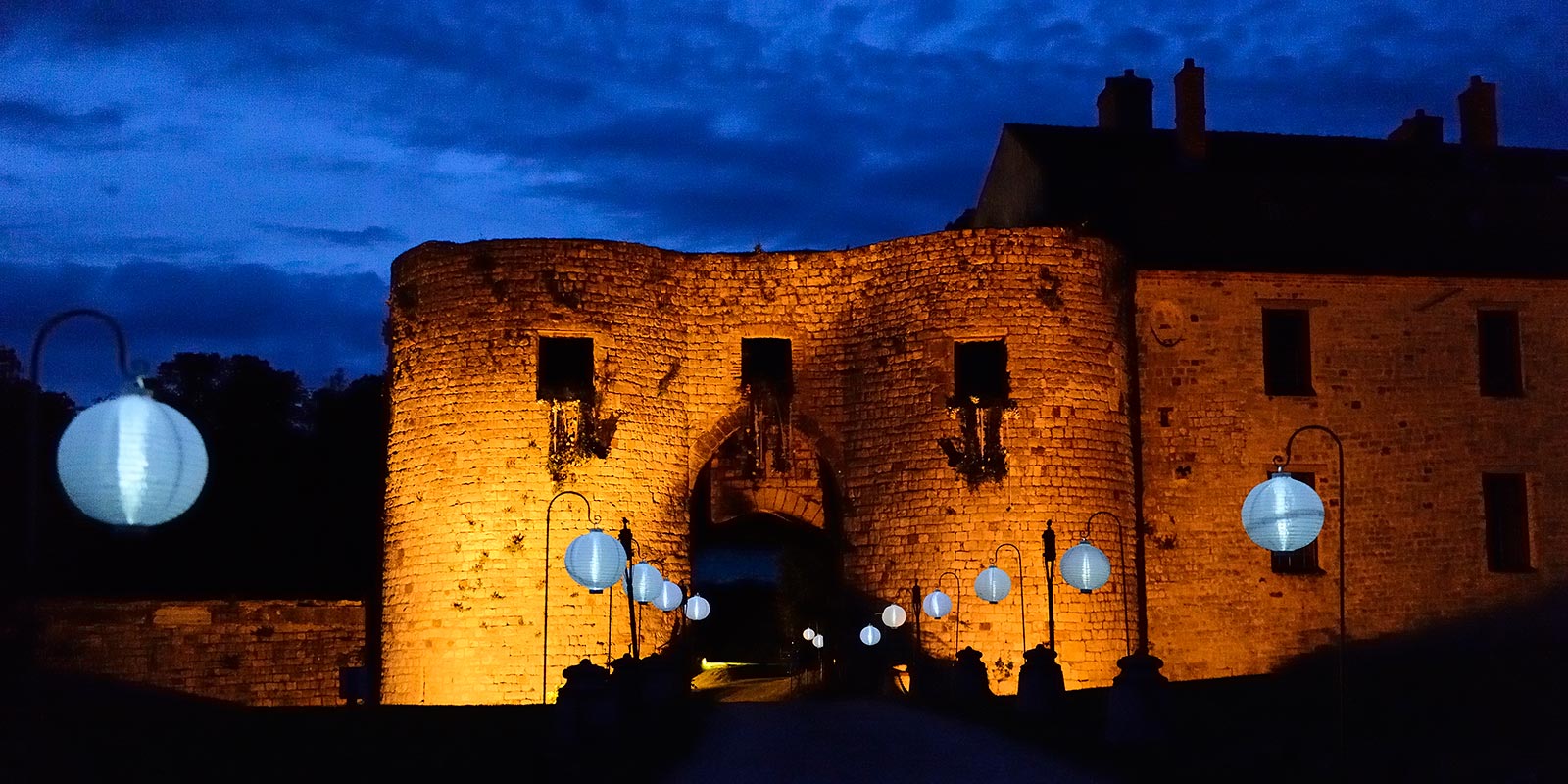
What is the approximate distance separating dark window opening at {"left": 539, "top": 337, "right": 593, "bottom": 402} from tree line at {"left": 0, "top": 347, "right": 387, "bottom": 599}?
3261 millimetres

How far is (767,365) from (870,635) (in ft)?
14.8

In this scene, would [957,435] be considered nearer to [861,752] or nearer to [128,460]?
[861,752]

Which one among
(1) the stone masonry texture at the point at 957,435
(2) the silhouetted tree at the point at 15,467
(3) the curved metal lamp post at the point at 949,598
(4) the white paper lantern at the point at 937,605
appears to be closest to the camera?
(2) the silhouetted tree at the point at 15,467

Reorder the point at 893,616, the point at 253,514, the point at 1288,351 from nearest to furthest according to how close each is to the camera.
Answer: the point at 893,616
the point at 1288,351
the point at 253,514

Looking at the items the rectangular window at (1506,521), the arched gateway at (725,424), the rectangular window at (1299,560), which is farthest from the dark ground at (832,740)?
the rectangular window at (1506,521)

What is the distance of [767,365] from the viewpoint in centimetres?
2342

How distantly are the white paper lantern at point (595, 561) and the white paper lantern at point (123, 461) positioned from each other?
7088 mm

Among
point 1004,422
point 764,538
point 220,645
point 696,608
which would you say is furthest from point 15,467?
point 764,538

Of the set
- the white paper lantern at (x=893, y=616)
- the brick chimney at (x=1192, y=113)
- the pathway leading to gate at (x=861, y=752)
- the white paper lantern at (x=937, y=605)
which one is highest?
the brick chimney at (x=1192, y=113)

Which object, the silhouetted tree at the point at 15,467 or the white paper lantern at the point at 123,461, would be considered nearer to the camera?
the white paper lantern at the point at 123,461

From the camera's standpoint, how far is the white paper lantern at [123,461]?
860 centimetres

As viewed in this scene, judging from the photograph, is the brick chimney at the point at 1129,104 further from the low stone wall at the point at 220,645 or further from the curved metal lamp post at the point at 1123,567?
the low stone wall at the point at 220,645

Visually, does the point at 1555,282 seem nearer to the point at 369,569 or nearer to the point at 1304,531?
the point at 1304,531

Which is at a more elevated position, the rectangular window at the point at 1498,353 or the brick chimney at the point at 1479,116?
the brick chimney at the point at 1479,116
